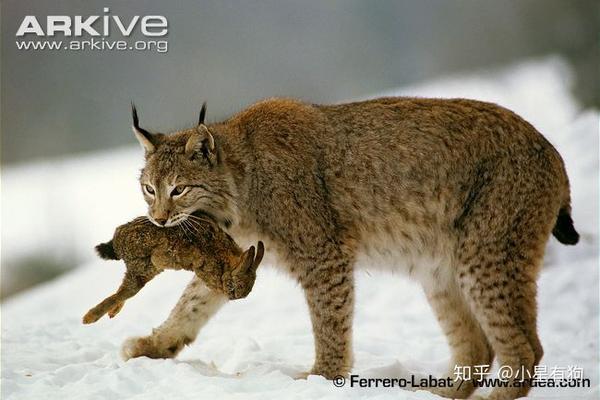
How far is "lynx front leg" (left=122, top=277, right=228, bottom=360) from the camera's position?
17.3 feet

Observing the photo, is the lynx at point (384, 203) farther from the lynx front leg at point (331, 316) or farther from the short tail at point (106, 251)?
the short tail at point (106, 251)

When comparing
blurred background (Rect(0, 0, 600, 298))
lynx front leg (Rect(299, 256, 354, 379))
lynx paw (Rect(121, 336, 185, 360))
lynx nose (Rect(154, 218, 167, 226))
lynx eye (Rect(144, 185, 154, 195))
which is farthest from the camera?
blurred background (Rect(0, 0, 600, 298))

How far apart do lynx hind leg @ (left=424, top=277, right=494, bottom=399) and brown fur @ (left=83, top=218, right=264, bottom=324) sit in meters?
1.44

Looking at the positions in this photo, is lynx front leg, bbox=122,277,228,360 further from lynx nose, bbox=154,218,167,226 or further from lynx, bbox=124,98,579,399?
lynx nose, bbox=154,218,167,226

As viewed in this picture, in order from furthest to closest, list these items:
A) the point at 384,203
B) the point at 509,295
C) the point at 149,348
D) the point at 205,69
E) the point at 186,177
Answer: the point at 205,69 < the point at 384,203 < the point at 149,348 < the point at 509,295 < the point at 186,177

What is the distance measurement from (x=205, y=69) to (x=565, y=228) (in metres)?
3.73

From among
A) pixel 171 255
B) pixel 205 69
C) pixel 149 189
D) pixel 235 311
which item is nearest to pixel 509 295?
pixel 171 255

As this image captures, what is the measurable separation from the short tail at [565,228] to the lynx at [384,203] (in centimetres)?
1

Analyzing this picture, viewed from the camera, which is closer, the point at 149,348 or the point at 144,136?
the point at 144,136

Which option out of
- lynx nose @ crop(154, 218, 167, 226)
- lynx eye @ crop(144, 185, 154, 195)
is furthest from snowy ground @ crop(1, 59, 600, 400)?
lynx eye @ crop(144, 185, 154, 195)

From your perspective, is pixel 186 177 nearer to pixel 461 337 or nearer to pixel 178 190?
pixel 178 190

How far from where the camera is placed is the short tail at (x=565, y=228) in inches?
209

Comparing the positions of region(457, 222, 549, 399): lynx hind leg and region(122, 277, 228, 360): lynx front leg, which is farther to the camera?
region(122, 277, 228, 360): lynx front leg

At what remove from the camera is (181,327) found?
5.35 metres
